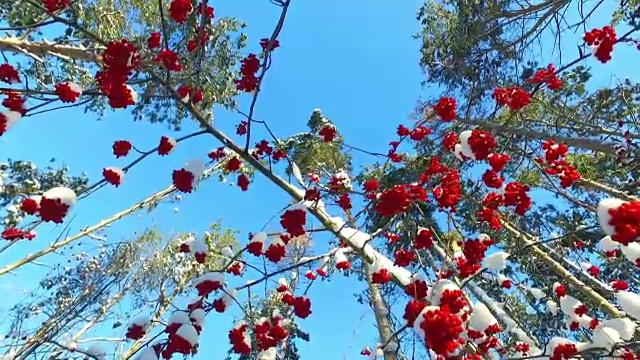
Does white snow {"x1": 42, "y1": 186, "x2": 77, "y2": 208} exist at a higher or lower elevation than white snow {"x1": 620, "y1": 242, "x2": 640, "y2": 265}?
higher

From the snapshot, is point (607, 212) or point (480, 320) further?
point (480, 320)

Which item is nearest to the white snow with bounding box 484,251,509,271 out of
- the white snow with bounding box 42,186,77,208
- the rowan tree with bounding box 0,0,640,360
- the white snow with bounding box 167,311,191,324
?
the rowan tree with bounding box 0,0,640,360

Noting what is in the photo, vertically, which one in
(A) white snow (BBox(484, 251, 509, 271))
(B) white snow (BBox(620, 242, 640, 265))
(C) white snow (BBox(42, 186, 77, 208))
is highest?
(A) white snow (BBox(484, 251, 509, 271))

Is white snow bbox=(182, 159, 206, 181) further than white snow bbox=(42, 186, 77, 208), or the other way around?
white snow bbox=(182, 159, 206, 181)

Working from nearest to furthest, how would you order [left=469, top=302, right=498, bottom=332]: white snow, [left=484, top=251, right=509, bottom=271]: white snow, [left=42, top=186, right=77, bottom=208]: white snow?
[left=42, top=186, right=77, bottom=208]: white snow, [left=469, top=302, right=498, bottom=332]: white snow, [left=484, top=251, right=509, bottom=271]: white snow

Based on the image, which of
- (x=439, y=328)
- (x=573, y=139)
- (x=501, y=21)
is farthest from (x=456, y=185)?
(x=501, y=21)

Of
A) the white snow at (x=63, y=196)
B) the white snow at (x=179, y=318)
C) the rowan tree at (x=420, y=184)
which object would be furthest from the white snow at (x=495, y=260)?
the white snow at (x=63, y=196)

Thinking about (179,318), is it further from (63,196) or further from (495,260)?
(495,260)

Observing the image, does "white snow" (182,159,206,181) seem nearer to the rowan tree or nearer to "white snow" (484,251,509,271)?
the rowan tree

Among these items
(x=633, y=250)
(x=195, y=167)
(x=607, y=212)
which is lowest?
(x=607, y=212)

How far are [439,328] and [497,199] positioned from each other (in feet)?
4.93

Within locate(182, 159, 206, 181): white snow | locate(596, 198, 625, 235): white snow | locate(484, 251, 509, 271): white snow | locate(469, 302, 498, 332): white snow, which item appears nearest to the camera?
locate(596, 198, 625, 235): white snow

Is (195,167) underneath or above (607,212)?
above

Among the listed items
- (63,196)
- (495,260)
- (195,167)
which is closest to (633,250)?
(495,260)
